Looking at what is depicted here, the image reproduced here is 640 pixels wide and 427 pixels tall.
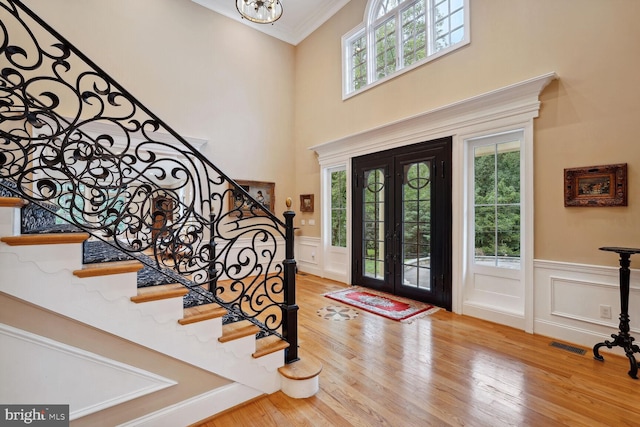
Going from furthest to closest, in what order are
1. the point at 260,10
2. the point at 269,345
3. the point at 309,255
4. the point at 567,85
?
1. the point at 309,255
2. the point at 260,10
3. the point at 567,85
4. the point at 269,345

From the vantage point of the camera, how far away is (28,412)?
1.50 meters

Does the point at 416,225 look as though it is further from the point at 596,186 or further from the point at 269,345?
the point at 269,345

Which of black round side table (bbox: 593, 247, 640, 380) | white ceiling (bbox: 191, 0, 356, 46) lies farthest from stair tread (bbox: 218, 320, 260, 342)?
white ceiling (bbox: 191, 0, 356, 46)

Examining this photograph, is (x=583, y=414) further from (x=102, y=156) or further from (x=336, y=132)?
(x=336, y=132)

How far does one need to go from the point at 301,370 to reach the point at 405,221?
2.80 meters

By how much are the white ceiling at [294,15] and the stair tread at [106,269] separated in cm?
546

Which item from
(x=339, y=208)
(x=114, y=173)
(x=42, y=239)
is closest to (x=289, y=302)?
(x=42, y=239)

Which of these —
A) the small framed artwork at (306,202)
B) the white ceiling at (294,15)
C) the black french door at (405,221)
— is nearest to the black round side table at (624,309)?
the black french door at (405,221)

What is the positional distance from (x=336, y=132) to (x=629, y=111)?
12.6 ft

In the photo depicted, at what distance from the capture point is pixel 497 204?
11.3ft

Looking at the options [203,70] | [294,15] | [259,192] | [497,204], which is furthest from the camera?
[259,192]

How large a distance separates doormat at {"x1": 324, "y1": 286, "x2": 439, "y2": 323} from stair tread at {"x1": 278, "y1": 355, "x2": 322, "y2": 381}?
1.59 m

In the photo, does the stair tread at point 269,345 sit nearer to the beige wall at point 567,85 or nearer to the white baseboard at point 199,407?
the white baseboard at point 199,407

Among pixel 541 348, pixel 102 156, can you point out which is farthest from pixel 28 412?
pixel 541 348
